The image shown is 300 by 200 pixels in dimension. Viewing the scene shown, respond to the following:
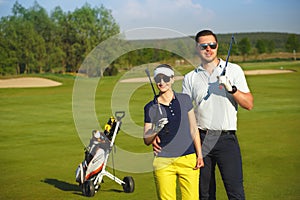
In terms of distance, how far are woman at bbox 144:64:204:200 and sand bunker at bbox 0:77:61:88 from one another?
34261 millimetres

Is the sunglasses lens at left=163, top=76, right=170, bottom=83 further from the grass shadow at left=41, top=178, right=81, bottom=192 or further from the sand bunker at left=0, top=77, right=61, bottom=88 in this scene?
the sand bunker at left=0, top=77, right=61, bottom=88

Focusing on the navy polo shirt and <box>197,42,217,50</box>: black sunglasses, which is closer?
the navy polo shirt

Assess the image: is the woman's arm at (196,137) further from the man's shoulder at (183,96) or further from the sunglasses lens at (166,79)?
the sunglasses lens at (166,79)

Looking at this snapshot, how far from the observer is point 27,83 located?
39281 mm

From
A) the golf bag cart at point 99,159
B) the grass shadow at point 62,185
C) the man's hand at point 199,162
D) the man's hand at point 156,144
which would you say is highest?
the man's hand at point 156,144

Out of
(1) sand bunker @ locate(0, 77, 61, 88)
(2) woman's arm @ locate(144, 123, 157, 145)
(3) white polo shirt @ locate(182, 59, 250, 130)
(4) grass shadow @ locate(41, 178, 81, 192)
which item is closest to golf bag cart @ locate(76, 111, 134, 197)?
(4) grass shadow @ locate(41, 178, 81, 192)

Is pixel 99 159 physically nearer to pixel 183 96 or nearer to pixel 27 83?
pixel 183 96

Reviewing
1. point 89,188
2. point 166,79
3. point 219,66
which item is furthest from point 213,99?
point 89,188

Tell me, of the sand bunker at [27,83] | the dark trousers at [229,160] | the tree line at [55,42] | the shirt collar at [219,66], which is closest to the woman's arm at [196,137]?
the dark trousers at [229,160]

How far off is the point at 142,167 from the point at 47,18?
85.4 meters

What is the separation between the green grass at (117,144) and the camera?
7.04m

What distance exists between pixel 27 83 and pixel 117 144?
1162 inches

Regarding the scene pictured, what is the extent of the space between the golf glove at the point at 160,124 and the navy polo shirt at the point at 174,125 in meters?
0.03

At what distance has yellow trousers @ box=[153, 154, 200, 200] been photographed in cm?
443
